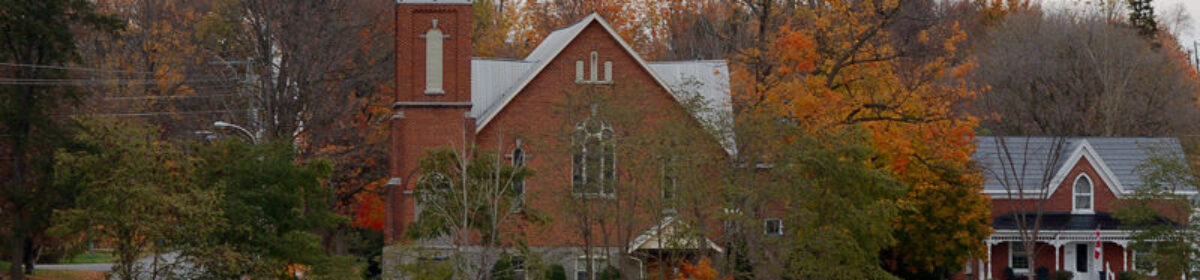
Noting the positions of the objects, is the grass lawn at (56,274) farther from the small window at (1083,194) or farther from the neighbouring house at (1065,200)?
the small window at (1083,194)

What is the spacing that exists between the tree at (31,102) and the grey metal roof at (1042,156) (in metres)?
Result: 30.3

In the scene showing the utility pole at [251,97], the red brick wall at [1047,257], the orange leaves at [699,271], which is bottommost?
the red brick wall at [1047,257]

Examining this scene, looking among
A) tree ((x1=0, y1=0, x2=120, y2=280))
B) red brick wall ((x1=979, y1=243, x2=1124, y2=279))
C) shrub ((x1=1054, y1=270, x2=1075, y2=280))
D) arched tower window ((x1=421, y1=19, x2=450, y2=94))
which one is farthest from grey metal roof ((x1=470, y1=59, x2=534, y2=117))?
shrub ((x1=1054, y1=270, x2=1075, y2=280))

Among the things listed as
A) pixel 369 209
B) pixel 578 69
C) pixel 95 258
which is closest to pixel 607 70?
pixel 578 69

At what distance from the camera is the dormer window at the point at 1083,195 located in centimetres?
5784

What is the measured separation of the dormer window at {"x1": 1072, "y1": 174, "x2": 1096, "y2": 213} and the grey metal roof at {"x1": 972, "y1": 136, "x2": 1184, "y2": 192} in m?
0.90

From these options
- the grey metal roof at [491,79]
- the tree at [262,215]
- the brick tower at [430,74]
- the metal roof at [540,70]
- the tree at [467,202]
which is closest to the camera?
the tree at [467,202]

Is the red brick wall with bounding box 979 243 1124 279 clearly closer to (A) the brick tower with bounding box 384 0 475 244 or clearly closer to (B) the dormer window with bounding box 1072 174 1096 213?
(B) the dormer window with bounding box 1072 174 1096 213

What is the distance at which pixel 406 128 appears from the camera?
43375mm

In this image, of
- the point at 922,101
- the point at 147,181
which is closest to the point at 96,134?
the point at 147,181

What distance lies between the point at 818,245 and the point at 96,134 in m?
15.6

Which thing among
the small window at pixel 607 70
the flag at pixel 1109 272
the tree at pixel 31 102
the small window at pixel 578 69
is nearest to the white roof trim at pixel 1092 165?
the flag at pixel 1109 272

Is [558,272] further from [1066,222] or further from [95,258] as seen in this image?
[95,258]

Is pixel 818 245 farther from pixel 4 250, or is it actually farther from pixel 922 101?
→ pixel 4 250
